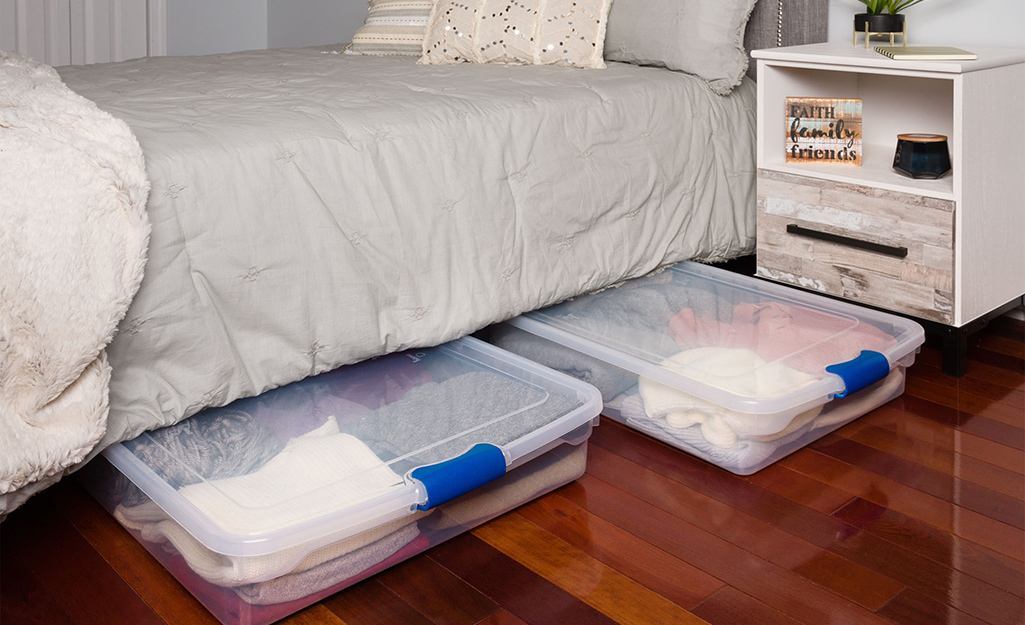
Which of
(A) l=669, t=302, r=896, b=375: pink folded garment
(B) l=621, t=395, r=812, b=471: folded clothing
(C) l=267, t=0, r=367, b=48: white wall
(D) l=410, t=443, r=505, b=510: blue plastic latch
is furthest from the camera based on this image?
(C) l=267, t=0, r=367, b=48: white wall

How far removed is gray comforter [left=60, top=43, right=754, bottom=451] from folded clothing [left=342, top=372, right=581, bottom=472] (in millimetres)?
143

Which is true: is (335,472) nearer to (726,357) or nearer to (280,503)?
(280,503)

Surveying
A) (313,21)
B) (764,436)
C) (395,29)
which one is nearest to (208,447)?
(764,436)

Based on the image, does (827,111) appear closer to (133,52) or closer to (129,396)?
(129,396)

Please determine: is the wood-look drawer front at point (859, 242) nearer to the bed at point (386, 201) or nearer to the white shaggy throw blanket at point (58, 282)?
the bed at point (386, 201)

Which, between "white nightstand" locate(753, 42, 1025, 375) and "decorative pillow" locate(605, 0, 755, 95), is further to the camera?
"decorative pillow" locate(605, 0, 755, 95)

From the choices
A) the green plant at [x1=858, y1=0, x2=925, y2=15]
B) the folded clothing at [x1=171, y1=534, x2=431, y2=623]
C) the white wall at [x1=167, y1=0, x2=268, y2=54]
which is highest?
the white wall at [x1=167, y1=0, x2=268, y2=54]

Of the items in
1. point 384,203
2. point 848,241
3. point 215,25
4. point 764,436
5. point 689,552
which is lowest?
point 689,552

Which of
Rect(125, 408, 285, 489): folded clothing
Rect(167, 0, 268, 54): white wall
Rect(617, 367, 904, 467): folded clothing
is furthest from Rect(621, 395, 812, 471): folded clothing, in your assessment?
Rect(167, 0, 268, 54): white wall

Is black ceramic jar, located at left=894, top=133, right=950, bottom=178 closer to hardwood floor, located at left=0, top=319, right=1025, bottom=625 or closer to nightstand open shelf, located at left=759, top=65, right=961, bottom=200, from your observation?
nightstand open shelf, located at left=759, top=65, right=961, bottom=200

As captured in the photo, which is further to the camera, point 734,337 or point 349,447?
point 734,337

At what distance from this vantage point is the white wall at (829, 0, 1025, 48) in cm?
204

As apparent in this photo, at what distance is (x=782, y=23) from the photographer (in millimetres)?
2275

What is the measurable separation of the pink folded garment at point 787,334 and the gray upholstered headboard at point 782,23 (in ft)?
2.50
